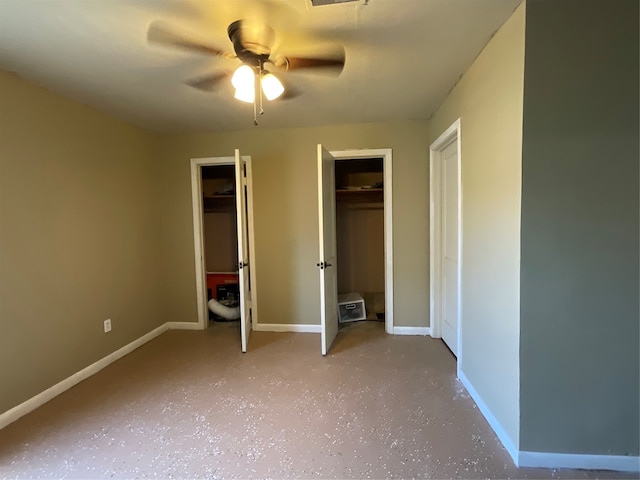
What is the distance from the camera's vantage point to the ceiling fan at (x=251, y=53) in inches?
68.5

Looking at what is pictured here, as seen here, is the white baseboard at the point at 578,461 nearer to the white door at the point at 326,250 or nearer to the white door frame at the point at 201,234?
the white door at the point at 326,250

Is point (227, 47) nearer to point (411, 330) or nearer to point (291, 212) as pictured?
point (291, 212)

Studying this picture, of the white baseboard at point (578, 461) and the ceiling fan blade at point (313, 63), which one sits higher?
the ceiling fan blade at point (313, 63)

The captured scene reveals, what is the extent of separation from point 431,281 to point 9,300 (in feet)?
11.6

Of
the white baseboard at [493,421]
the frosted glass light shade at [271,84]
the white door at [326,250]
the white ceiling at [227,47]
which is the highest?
the white ceiling at [227,47]

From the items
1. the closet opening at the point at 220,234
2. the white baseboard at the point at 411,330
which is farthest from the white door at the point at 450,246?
the closet opening at the point at 220,234

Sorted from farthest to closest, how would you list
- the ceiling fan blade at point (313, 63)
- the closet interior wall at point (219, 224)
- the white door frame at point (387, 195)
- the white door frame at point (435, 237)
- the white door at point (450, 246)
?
the closet interior wall at point (219, 224) → the white door frame at point (387, 195) → the white door frame at point (435, 237) → the white door at point (450, 246) → the ceiling fan blade at point (313, 63)

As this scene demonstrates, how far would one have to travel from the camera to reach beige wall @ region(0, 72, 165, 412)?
7.48 ft

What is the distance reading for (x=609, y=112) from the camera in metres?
1.59

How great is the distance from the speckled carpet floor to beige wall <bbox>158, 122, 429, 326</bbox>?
0.76 meters

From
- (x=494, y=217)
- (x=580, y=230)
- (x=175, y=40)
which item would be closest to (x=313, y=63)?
(x=175, y=40)

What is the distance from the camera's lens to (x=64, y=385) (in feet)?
8.73

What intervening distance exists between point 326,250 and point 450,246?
1.18 metres

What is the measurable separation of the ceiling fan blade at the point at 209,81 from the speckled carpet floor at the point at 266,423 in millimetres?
2281
